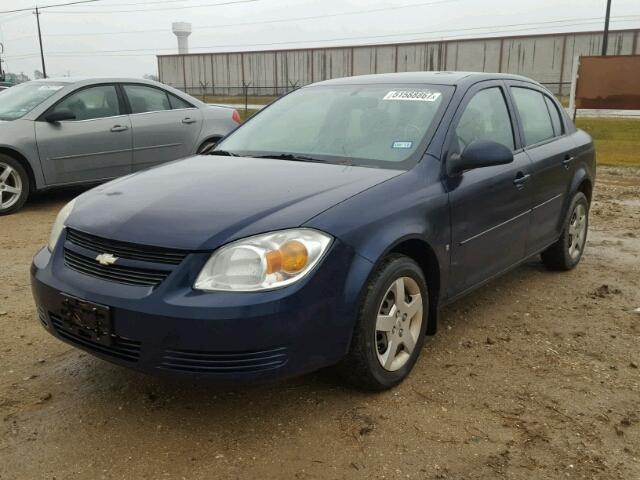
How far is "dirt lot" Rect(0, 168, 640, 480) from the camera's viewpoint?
2609 millimetres

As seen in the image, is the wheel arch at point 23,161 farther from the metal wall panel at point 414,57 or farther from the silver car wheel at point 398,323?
the metal wall panel at point 414,57

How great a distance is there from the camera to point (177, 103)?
28.3 ft

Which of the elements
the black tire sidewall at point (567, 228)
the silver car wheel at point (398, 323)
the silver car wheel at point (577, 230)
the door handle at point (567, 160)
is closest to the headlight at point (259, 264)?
the silver car wheel at point (398, 323)

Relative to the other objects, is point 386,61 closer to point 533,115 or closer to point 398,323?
point 533,115

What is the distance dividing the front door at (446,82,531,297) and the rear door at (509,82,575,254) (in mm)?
168

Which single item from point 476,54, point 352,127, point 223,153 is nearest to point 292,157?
point 352,127

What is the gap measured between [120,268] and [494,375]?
2002mm

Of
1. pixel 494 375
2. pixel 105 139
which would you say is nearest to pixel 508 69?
pixel 105 139

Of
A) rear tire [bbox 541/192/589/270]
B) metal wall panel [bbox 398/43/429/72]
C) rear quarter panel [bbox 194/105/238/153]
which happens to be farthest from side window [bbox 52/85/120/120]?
metal wall panel [bbox 398/43/429/72]

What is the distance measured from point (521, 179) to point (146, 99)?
5.62m

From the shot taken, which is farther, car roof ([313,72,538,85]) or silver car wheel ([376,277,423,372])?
car roof ([313,72,538,85])

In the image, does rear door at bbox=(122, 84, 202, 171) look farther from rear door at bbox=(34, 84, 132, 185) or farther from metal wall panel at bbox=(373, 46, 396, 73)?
metal wall panel at bbox=(373, 46, 396, 73)

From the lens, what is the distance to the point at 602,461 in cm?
265

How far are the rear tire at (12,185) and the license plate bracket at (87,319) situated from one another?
496 centimetres
